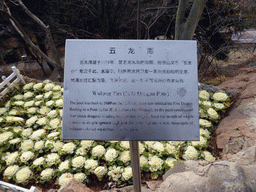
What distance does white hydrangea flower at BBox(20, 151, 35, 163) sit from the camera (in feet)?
7.84

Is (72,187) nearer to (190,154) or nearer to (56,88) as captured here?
(190,154)

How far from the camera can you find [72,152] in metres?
2.45

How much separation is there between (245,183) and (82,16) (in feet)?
21.7

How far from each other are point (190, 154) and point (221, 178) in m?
0.94

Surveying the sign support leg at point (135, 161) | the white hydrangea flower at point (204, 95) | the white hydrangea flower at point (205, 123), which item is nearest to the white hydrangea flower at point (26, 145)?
the sign support leg at point (135, 161)

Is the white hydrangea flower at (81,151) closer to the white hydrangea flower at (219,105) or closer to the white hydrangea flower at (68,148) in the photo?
the white hydrangea flower at (68,148)

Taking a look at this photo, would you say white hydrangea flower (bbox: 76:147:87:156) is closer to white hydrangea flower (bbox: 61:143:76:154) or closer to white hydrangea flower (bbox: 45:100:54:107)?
white hydrangea flower (bbox: 61:143:76:154)

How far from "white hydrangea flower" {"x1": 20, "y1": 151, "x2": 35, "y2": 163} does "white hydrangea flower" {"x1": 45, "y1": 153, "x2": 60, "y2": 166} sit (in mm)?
283

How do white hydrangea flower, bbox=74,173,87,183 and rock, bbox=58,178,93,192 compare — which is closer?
rock, bbox=58,178,93,192

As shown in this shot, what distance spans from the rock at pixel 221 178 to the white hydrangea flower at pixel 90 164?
1.07m

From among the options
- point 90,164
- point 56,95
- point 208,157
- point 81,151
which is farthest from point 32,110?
point 208,157

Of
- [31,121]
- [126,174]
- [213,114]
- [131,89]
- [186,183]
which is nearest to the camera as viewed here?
[131,89]

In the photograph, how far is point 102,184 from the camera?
221 centimetres

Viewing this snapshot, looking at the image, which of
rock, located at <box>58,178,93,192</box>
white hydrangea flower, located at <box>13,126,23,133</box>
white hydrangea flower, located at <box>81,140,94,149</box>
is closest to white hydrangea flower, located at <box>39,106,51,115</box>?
white hydrangea flower, located at <box>13,126,23,133</box>
